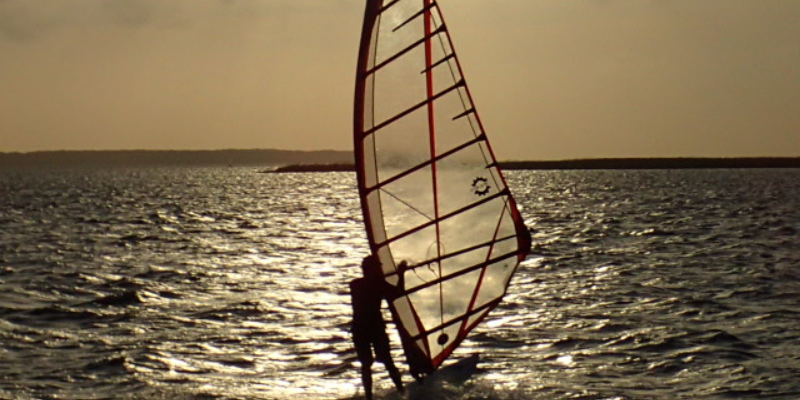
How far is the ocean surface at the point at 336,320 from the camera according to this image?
41.0 ft

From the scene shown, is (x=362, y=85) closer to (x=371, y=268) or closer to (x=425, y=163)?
(x=425, y=163)

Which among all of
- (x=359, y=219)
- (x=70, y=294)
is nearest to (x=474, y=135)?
(x=70, y=294)

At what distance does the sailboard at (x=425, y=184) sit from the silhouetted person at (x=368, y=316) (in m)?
0.24

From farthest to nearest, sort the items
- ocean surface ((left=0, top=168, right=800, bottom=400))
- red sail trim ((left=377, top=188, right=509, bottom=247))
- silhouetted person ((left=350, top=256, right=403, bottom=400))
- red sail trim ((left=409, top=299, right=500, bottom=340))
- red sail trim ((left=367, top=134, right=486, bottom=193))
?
ocean surface ((left=0, top=168, right=800, bottom=400)) < red sail trim ((left=409, top=299, right=500, bottom=340)) < red sail trim ((left=377, top=188, right=509, bottom=247)) < red sail trim ((left=367, top=134, right=486, bottom=193)) < silhouetted person ((left=350, top=256, right=403, bottom=400))

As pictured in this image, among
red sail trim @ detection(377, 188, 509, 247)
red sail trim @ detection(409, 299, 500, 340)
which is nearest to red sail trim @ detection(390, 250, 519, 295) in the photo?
red sail trim @ detection(409, 299, 500, 340)

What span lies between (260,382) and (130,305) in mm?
7168

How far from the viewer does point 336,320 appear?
17.3m

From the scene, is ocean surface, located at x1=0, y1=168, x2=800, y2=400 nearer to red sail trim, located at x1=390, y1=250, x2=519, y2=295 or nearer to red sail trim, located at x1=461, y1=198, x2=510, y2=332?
red sail trim, located at x1=461, y1=198, x2=510, y2=332

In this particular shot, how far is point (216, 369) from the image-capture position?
1334cm

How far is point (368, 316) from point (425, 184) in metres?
1.64

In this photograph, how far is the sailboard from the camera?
1126 centimetres

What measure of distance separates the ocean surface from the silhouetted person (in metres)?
0.80

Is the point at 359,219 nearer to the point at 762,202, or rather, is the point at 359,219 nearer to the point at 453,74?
the point at 762,202

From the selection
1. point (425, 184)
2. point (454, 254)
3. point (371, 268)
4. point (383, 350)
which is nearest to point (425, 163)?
point (425, 184)
